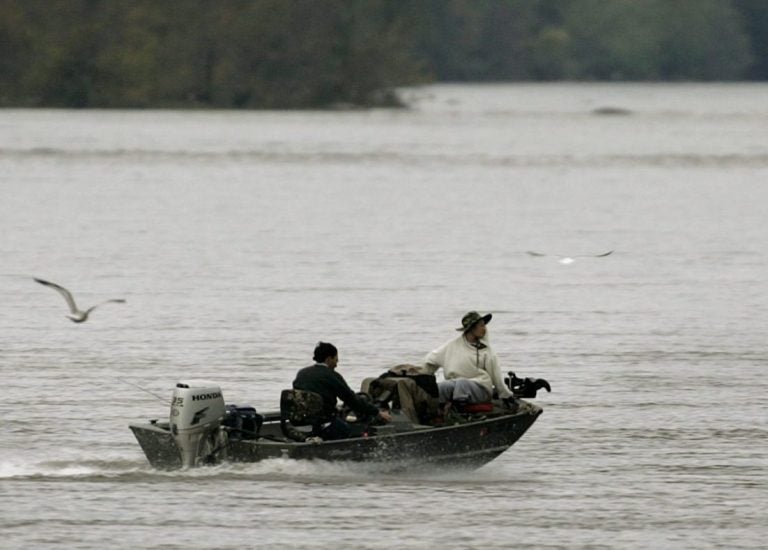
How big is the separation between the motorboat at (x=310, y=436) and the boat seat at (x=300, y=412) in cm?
2

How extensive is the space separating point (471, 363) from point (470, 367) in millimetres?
42

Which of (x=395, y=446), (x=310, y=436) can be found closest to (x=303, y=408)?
(x=310, y=436)

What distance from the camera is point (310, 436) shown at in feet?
60.7

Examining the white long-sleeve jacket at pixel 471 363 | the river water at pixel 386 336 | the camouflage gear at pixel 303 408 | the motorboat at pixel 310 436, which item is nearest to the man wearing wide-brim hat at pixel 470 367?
the white long-sleeve jacket at pixel 471 363

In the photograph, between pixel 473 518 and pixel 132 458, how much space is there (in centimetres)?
431

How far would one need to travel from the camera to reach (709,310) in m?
33.0

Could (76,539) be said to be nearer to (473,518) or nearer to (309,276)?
(473,518)

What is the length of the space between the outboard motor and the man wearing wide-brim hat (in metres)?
2.23

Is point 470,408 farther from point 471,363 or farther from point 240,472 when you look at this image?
point 240,472

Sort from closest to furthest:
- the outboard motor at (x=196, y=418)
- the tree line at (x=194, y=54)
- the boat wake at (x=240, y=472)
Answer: the outboard motor at (x=196, y=418)
the boat wake at (x=240, y=472)
the tree line at (x=194, y=54)

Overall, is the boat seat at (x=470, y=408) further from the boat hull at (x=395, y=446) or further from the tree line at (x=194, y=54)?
the tree line at (x=194, y=54)

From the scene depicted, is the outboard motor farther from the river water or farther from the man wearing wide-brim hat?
the man wearing wide-brim hat

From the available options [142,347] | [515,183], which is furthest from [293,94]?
[142,347]

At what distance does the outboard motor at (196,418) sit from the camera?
18.4 meters
